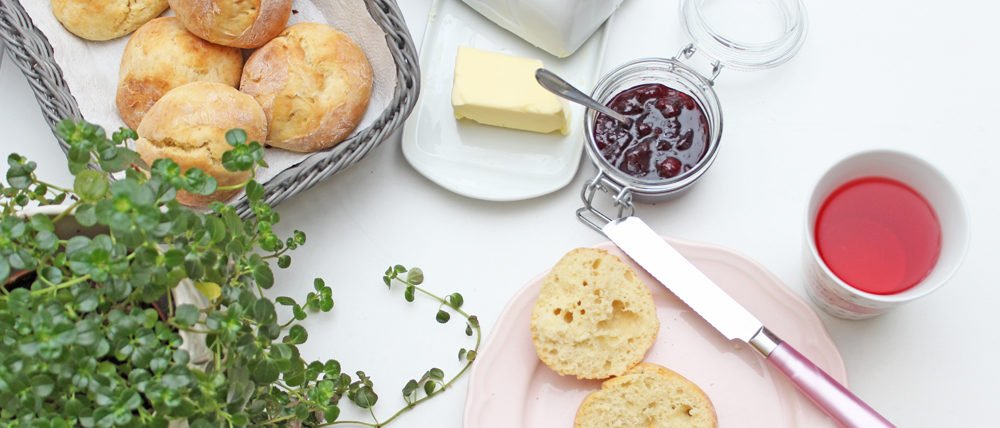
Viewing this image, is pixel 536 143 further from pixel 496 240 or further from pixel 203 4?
pixel 203 4

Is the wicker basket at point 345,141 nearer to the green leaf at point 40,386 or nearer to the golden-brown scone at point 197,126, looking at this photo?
the golden-brown scone at point 197,126

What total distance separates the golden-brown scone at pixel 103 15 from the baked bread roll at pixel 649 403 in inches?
36.7

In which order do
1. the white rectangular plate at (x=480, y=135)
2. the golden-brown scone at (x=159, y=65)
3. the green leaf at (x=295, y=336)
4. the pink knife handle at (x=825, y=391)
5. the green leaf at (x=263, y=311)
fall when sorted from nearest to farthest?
the green leaf at (x=263, y=311) < the green leaf at (x=295, y=336) < the pink knife handle at (x=825, y=391) < the golden-brown scone at (x=159, y=65) < the white rectangular plate at (x=480, y=135)

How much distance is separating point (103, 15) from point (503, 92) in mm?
639

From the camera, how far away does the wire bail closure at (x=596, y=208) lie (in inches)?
55.5

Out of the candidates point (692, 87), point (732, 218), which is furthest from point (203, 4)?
point (732, 218)

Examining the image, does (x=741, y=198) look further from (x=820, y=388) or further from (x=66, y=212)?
(x=66, y=212)

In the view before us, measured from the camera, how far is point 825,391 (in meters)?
1.30

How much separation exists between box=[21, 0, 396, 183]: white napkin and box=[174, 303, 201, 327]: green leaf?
0.49 meters

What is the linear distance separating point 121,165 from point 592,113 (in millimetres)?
724

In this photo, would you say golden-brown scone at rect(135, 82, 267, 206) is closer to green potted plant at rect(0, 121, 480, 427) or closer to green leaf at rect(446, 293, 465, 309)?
green potted plant at rect(0, 121, 480, 427)

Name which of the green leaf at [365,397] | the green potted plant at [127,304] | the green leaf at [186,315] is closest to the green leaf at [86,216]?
the green potted plant at [127,304]

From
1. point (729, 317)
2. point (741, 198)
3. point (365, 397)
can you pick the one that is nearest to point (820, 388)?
point (729, 317)

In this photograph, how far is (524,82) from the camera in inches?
57.2
